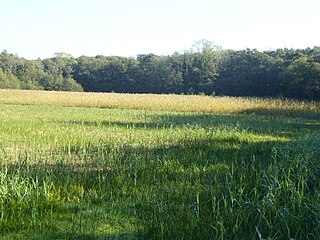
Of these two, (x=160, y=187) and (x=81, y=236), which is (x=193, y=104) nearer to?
(x=160, y=187)

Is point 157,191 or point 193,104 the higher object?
point 193,104

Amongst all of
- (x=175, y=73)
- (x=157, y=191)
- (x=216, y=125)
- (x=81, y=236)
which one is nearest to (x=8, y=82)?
(x=175, y=73)

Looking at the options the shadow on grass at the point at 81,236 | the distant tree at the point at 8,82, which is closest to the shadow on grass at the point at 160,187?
the shadow on grass at the point at 81,236

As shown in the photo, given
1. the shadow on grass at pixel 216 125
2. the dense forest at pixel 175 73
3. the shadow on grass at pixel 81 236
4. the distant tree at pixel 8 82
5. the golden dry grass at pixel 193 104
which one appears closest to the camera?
the shadow on grass at pixel 81 236

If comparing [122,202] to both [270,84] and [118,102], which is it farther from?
[270,84]

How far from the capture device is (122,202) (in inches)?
173

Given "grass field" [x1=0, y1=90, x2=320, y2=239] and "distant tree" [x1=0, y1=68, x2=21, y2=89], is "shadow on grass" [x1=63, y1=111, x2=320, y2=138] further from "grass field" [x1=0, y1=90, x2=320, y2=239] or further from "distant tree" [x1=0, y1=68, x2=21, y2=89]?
"distant tree" [x1=0, y1=68, x2=21, y2=89]

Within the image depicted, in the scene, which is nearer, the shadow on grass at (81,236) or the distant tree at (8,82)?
the shadow on grass at (81,236)

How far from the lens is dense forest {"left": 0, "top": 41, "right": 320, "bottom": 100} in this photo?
5125 cm

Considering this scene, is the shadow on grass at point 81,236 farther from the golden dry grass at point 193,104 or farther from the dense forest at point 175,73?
the dense forest at point 175,73

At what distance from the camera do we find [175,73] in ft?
215

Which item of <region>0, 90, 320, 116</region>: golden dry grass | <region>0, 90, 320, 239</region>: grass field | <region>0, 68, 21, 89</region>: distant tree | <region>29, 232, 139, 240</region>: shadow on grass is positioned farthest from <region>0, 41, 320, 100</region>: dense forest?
<region>29, 232, 139, 240</region>: shadow on grass

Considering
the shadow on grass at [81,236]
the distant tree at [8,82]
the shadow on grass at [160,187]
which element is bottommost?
the shadow on grass at [81,236]

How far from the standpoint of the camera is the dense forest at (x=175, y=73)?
168 feet
